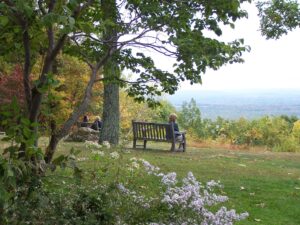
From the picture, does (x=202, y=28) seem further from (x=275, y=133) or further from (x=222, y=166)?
(x=275, y=133)

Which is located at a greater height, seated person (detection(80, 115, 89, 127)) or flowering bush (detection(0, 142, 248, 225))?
seated person (detection(80, 115, 89, 127))

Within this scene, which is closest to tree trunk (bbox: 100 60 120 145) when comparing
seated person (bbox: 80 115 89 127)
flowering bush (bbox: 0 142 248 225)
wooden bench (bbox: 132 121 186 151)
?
wooden bench (bbox: 132 121 186 151)

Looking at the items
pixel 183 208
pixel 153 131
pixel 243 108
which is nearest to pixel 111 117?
pixel 153 131

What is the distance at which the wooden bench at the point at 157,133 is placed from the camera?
537 inches

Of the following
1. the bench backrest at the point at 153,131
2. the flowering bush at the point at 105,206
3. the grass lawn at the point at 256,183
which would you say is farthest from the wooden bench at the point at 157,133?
the flowering bush at the point at 105,206

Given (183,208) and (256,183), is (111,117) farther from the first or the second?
(183,208)

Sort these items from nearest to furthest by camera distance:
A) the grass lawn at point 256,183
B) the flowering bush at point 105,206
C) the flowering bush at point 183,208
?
the flowering bush at point 105,206, the flowering bush at point 183,208, the grass lawn at point 256,183

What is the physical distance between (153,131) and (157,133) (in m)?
0.13

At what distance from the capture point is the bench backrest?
13.7 metres

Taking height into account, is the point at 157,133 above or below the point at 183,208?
above

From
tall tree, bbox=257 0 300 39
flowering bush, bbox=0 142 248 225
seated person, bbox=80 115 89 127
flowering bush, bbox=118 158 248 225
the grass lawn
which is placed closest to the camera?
flowering bush, bbox=0 142 248 225

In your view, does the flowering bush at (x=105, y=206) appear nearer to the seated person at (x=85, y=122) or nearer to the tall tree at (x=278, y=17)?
the tall tree at (x=278, y=17)

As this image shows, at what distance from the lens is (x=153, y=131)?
13.9m

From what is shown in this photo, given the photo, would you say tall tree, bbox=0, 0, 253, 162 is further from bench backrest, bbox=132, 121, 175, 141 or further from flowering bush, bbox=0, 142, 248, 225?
bench backrest, bbox=132, 121, 175, 141
